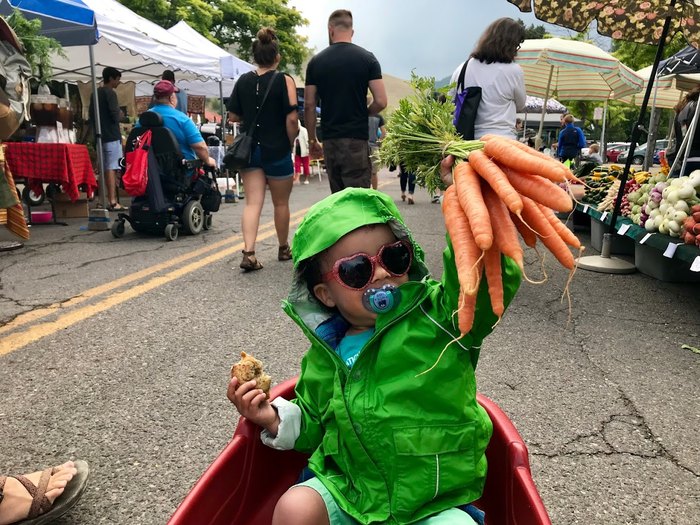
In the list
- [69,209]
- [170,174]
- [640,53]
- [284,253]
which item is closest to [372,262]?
[284,253]

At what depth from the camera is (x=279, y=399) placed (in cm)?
171

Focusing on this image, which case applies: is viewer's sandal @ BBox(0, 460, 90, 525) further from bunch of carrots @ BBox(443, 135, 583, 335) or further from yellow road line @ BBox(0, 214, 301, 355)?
yellow road line @ BBox(0, 214, 301, 355)

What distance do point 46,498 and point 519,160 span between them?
69.4 inches

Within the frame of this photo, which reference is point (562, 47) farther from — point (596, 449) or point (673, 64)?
point (596, 449)

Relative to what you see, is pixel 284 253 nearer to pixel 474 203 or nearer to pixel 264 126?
pixel 264 126

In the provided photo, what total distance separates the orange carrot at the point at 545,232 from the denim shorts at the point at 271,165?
419 cm

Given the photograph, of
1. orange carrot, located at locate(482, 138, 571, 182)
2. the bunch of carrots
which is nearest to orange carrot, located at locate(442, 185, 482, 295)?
the bunch of carrots

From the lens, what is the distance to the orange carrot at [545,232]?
4.61 feet

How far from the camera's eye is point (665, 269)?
517cm

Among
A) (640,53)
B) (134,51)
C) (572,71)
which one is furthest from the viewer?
(640,53)

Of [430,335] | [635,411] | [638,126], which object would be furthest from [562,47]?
[430,335]

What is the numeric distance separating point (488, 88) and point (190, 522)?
12.2 feet

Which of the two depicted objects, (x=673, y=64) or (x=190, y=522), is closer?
(x=190, y=522)

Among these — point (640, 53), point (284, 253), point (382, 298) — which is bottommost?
point (284, 253)
